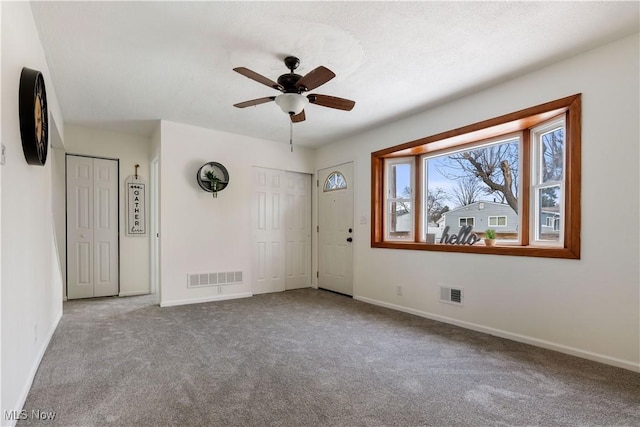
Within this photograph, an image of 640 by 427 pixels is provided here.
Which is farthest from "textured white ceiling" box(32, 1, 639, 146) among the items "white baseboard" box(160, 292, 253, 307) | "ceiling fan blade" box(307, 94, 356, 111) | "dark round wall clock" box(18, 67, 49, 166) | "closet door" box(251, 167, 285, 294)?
"white baseboard" box(160, 292, 253, 307)

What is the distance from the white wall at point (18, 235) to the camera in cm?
162

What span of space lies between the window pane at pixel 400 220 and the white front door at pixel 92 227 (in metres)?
4.05

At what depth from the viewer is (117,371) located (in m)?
2.31

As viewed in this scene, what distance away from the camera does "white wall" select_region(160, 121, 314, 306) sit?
4254 millimetres

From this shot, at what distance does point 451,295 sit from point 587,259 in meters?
1.29

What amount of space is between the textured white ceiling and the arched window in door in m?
1.67

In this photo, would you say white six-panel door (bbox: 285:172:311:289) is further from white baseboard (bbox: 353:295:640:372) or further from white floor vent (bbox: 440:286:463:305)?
white floor vent (bbox: 440:286:463:305)

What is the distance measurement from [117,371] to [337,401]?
5.22 feet

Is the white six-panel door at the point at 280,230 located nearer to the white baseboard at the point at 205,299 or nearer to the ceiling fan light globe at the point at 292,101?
the white baseboard at the point at 205,299

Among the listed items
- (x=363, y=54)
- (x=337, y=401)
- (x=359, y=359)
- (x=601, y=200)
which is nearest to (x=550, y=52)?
(x=601, y=200)

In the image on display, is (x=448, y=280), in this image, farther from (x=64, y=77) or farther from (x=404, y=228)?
(x=64, y=77)

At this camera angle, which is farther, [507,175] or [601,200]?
[507,175]

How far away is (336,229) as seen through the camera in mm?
5207

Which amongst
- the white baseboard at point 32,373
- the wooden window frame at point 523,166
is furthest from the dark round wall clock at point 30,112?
the wooden window frame at point 523,166
